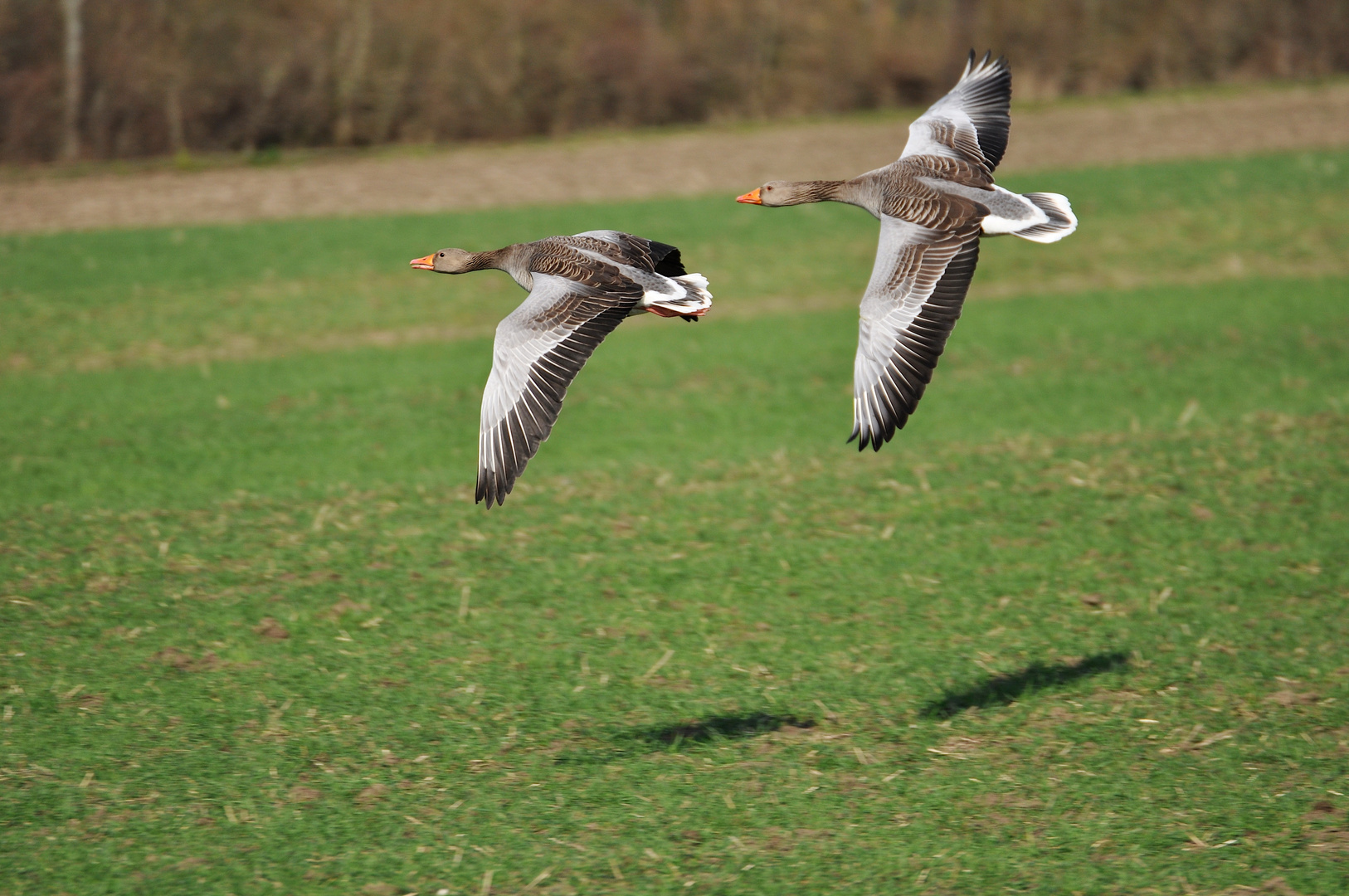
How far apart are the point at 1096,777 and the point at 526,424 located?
10.8 ft

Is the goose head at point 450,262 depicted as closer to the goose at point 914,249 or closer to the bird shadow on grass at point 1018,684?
the goose at point 914,249

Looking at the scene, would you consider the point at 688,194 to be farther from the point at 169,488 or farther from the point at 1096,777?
the point at 1096,777

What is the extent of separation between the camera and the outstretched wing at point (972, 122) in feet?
21.3

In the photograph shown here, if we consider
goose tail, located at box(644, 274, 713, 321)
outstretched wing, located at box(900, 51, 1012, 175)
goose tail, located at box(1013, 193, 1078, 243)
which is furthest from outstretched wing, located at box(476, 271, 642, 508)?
outstretched wing, located at box(900, 51, 1012, 175)

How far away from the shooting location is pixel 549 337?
5.42 metres

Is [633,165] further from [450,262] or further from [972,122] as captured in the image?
[450,262]

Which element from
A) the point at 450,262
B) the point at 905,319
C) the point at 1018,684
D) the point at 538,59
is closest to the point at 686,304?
the point at 905,319

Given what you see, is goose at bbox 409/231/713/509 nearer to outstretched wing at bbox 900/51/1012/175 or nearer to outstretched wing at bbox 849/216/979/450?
outstretched wing at bbox 849/216/979/450

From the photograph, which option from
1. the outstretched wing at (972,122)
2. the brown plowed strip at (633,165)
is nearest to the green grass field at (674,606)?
the outstretched wing at (972,122)

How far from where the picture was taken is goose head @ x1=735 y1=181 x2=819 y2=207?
20.0ft

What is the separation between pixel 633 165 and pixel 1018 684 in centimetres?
1638

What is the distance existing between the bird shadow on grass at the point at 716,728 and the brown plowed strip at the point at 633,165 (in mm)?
14117

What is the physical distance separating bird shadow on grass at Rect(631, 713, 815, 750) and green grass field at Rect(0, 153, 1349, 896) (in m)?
0.03

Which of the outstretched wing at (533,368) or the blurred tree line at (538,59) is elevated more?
the blurred tree line at (538,59)
